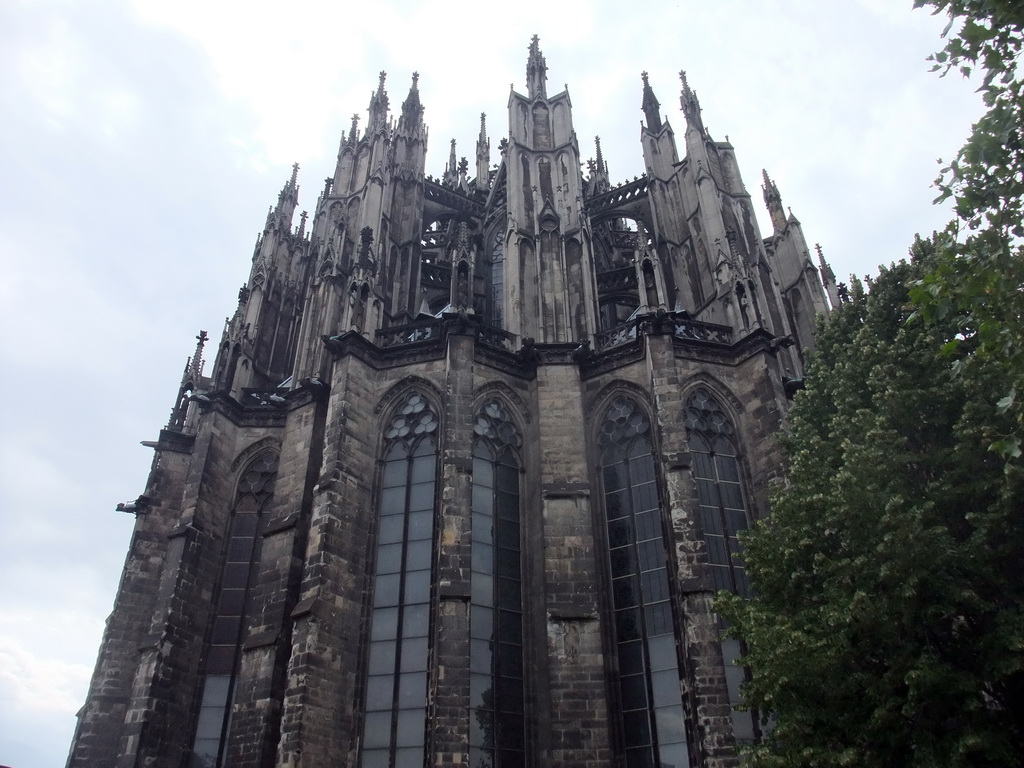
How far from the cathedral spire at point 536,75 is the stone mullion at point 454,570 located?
40.0 ft

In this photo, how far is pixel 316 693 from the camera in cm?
1470

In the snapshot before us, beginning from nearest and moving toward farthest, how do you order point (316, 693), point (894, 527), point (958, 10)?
point (958, 10) → point (894, 527) → point (316, 693)

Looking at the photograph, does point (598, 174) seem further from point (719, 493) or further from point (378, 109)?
point (719, 493)

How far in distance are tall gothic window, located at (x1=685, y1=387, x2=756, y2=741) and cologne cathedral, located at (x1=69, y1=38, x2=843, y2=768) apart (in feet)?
0.22

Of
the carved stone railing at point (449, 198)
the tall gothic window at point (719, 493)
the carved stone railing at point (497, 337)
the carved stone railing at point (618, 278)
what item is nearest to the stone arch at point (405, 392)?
the carved stone railing at point (497, 337)

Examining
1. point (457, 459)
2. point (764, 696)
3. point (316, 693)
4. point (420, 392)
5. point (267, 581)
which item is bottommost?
point (764, 696)

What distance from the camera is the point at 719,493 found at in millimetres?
17906

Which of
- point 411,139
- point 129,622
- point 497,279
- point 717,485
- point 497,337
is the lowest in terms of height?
point 129,622

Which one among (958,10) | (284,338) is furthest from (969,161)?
(284,338)

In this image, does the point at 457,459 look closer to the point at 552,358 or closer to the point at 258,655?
the point at 552,358

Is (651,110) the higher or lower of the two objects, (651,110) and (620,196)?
the higher

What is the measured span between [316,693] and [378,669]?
4.63ft

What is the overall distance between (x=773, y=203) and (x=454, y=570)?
19018 millimetres

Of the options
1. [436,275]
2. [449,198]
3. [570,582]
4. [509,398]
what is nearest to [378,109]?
[449,198]
